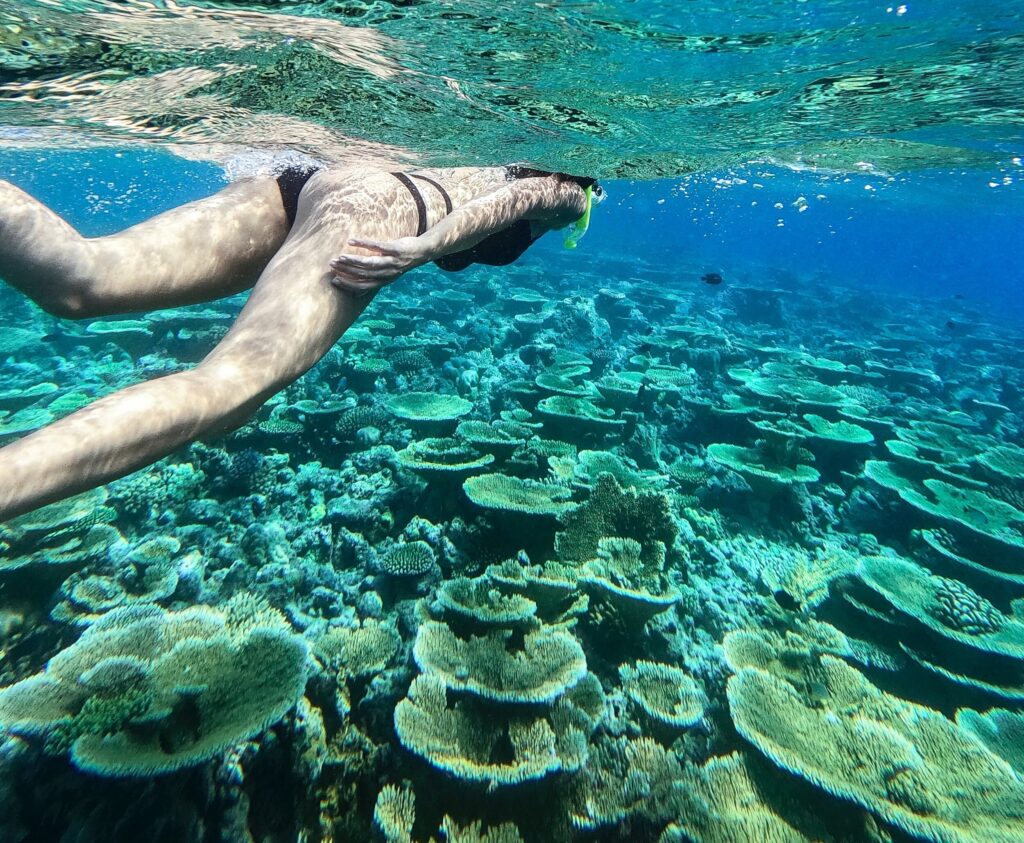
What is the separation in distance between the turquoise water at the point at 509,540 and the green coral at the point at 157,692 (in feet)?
0.07

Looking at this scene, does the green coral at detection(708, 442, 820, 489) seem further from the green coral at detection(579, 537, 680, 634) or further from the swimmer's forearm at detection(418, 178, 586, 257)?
the swimmer's forearm at detection(418, 178, 586, 257)

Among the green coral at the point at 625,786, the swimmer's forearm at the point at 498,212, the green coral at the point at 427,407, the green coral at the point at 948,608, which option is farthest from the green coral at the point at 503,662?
the green coral at the point at 948,608

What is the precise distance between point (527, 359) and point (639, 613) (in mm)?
8211

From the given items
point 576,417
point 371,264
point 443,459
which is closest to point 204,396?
point 371,264

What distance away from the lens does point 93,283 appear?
302cm

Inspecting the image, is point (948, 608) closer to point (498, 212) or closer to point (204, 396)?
point (498, 212)

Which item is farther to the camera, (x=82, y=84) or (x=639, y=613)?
(x=82, y=84)

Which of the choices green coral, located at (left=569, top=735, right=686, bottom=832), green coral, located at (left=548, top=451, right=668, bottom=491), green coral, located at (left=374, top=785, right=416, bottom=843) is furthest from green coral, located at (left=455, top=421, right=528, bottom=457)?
green coral, located at (left=374, top=785, right=416, bottom=843)

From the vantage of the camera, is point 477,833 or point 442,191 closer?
point 477,833

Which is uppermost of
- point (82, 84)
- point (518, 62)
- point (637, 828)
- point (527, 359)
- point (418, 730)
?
point (518, 62)

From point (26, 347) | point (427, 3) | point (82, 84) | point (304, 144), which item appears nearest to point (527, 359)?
point (304, 144)

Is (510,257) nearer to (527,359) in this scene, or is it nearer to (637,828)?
(637,828)

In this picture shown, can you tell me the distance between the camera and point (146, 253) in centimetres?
332

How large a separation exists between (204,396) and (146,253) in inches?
77.6
